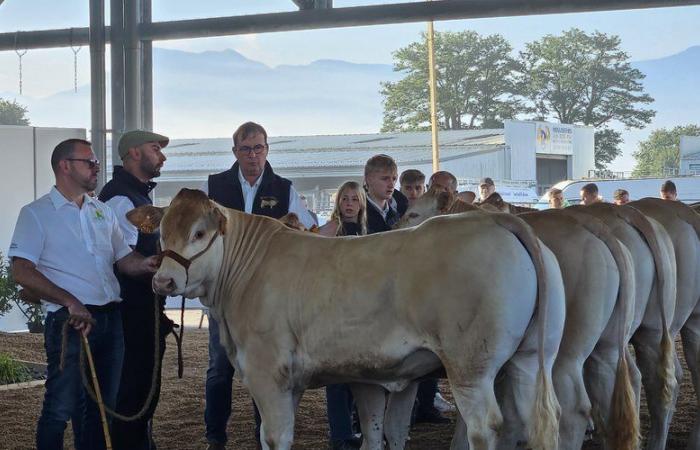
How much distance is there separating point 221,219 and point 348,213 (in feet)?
4.78

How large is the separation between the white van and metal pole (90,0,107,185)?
17.2 meters

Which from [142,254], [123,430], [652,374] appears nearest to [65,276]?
[142,254]

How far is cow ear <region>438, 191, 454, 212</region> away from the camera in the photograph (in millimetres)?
7117

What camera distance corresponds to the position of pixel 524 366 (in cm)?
517

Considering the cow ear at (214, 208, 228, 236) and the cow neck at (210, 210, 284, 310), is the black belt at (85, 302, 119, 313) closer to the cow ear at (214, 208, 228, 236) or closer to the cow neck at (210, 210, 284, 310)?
the cow neck at (210, 210, 284, 310)

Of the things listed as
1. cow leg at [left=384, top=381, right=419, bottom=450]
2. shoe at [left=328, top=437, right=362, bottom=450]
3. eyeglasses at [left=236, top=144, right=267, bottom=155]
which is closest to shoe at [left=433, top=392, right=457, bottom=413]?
shoe at [left=328, top=437, right=362, bottom=450]

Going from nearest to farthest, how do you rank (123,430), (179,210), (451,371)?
(451,371) < (179,210) < (123,430)

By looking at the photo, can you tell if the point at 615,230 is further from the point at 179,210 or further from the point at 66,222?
the point at 66,222

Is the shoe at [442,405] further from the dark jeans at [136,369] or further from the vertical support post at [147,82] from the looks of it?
the vertical support post at [147,82]

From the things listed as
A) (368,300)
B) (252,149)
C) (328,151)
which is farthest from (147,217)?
(328,151)

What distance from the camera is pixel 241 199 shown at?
6902 mm

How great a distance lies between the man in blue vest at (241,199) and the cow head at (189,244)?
1230mm

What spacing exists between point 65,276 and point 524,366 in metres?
2.52

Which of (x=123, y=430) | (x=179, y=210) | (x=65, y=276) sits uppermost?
(x=179, y=210)
